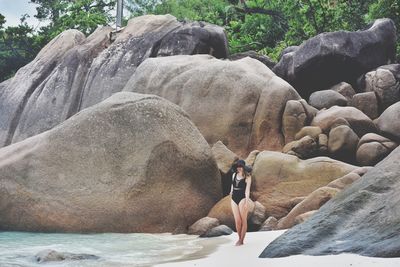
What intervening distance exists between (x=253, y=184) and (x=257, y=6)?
1726 cm

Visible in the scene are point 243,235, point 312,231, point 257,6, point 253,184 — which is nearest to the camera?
point 312,231

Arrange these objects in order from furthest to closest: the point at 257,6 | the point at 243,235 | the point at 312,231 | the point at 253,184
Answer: the point at 257,6 < the point at 253,184 < the point at 243,235 < the point at 312,231

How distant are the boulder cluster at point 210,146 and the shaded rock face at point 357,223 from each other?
10 cm

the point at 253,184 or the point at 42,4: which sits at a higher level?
the point at 42,4

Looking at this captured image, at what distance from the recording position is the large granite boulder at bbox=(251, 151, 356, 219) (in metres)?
11.8

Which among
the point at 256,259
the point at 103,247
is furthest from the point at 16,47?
the point at 256,259

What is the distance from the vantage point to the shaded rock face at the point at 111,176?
11.3 m

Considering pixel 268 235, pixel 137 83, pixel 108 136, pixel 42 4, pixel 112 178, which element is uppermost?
pixel 42 4

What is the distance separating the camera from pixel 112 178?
11.5 m

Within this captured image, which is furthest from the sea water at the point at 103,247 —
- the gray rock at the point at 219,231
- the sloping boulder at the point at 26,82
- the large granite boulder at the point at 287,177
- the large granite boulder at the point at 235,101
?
the sloping boulder at the point at 26,82

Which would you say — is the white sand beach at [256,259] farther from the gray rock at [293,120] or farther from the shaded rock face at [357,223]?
the gray rock at [293,120]

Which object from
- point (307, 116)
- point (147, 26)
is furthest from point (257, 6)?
point (307, 116)

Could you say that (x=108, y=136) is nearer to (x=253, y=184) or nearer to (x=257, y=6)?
(x=253, y=184)

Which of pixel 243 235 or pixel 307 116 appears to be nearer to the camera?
pixel 243 235
